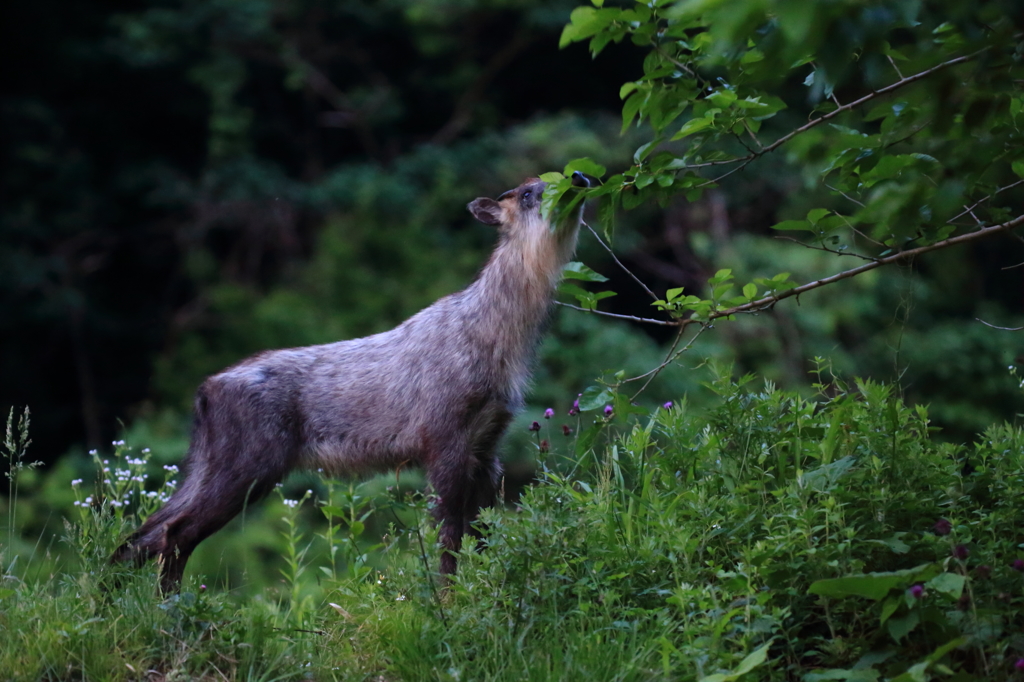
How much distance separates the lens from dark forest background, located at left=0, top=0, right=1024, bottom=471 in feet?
34.3

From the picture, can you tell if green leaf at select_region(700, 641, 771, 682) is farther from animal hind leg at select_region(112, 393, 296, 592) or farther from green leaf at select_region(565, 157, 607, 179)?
animal hind leg at select_region(112, 393, 296, 592)

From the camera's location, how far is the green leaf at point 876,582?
2770 millimetres

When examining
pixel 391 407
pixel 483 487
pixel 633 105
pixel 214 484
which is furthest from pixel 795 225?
pixel 214 484

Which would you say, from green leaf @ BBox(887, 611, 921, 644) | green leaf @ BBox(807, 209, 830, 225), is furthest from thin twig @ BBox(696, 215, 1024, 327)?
green leaf @ BBox(887, 611, 921, 644)

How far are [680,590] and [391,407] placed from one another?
6.71 feet

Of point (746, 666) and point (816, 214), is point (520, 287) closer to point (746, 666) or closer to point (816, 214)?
point (816, 214)

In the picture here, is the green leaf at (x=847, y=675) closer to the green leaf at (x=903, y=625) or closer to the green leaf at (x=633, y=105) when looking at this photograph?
the green leaf at (x=903, y=625)

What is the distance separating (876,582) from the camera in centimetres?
277

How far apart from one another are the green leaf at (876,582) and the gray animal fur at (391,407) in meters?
1.95

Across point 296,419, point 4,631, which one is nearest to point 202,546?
point 296,419

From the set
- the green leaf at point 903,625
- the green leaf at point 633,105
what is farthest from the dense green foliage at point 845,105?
the green leaf at point 903,625

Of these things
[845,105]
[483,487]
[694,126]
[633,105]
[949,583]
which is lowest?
[483,487]

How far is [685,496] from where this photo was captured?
367cm

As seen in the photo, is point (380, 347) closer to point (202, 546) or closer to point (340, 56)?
point (202, 546)
